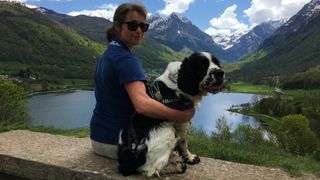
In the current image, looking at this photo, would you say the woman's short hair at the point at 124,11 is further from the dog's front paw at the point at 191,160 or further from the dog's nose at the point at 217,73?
the dog's front paw at the point at 191,160

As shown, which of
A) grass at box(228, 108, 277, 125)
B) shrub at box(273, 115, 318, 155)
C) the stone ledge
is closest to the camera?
the stone ledge

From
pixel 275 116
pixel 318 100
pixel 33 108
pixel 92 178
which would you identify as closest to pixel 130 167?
pixel 92 178

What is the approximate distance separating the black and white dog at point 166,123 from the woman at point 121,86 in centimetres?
17

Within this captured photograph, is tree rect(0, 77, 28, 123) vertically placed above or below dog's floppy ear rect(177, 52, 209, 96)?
below

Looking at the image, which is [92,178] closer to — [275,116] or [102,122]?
[102,122]

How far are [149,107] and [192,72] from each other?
66 centimetres

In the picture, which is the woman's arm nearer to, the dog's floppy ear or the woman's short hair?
the dog's floppy ear

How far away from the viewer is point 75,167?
6184 millimetres

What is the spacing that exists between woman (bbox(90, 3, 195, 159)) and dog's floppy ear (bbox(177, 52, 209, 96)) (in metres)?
0.30

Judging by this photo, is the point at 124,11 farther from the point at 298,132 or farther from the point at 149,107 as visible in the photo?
the point at 298,132

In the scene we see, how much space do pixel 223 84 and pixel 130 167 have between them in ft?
5.36

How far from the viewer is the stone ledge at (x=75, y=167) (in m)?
6.00

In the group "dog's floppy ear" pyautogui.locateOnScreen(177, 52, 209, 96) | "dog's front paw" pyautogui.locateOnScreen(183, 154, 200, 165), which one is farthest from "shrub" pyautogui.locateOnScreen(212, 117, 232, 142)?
"dog's floppy ear" pyautogui.locateOnScreen(177, 52, 209, 96)

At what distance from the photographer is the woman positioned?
17.5ft
